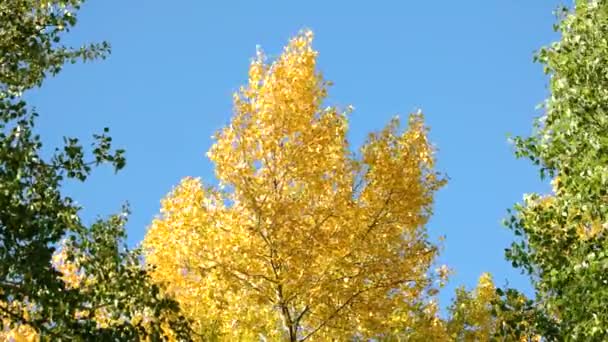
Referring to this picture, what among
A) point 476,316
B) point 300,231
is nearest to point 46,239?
point 300,231

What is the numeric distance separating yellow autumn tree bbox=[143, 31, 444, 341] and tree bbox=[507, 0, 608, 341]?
9.36ft

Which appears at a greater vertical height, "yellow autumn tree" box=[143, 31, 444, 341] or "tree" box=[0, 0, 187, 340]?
"yellow autumn tree" box=[143, 31, 444, 341]

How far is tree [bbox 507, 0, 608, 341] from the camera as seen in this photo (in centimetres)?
1019

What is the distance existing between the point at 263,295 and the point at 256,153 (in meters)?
2.43

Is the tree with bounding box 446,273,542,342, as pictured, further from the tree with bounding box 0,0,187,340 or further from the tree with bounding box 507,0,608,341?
the tree with bounding box 0,0,187,340

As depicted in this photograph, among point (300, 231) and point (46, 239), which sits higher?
point (300, 231)

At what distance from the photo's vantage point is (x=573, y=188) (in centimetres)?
1092

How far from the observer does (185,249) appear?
1409 centimetres

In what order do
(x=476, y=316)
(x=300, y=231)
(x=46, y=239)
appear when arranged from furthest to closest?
(x=476, y=316), (x=300, y=231), (x=46, y=239)

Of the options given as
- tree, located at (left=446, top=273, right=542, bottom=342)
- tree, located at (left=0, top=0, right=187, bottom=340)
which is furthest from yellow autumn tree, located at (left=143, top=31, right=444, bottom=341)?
tree, located at (left=0, top=0, right=187, bottom=340)

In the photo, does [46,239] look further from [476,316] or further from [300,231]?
[476,316]

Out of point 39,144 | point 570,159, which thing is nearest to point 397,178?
point 570,159

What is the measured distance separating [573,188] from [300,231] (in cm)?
Answer: 469

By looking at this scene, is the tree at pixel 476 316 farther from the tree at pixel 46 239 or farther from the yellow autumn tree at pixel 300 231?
the tree at pixel 46 239
